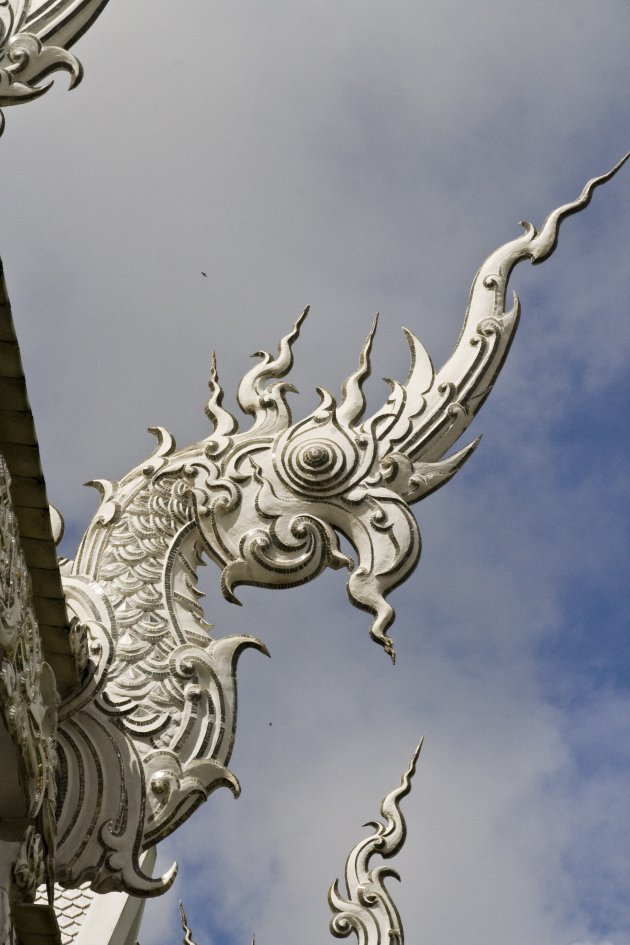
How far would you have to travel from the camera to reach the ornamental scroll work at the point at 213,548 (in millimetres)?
7773

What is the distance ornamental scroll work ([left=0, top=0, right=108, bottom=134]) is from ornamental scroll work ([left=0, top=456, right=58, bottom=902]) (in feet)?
11.1

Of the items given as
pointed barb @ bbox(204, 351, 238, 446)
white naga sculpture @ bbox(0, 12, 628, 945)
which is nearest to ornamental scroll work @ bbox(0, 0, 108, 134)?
white naga sculpture @ bbox(0, 12, 628, 945)

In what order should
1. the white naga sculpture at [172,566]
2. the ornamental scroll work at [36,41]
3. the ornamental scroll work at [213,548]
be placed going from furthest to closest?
the ornamental scroll work at [36,41] → the ornamental scroll work at [213,548] → the white naga sculpture at [172,566]

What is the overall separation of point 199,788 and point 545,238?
4417mm

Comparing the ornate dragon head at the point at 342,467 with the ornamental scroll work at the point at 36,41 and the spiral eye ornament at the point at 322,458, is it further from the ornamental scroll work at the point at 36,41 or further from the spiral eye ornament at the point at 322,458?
the ornamental scroll work at the point at 36,41

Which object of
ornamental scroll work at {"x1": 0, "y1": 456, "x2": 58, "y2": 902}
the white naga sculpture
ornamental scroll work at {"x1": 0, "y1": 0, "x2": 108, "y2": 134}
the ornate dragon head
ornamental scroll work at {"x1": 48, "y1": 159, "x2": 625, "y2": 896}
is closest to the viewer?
ornamental scroll work at {"x1": 0, "y1": 456, "x2": 58, "y2": 902}

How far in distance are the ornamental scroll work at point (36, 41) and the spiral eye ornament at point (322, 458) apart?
247cm

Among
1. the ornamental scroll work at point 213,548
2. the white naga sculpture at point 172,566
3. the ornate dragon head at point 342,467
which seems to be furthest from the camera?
the ornate dragon head at point 342,467

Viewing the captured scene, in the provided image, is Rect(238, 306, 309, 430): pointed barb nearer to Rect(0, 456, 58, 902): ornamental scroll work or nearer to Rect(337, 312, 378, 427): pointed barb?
Rect(337, 312, 378, 427): pointed barb

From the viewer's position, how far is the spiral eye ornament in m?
8.91

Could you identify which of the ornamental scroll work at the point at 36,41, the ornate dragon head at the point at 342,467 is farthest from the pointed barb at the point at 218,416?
the ornamental scroll work at the point at 36,41

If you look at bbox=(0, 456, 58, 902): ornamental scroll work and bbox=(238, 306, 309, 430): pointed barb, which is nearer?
bbox=(0, 456, 58, 902): ornamental scroll work

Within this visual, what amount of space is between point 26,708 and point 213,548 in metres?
2.35

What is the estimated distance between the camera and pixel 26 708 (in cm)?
660
